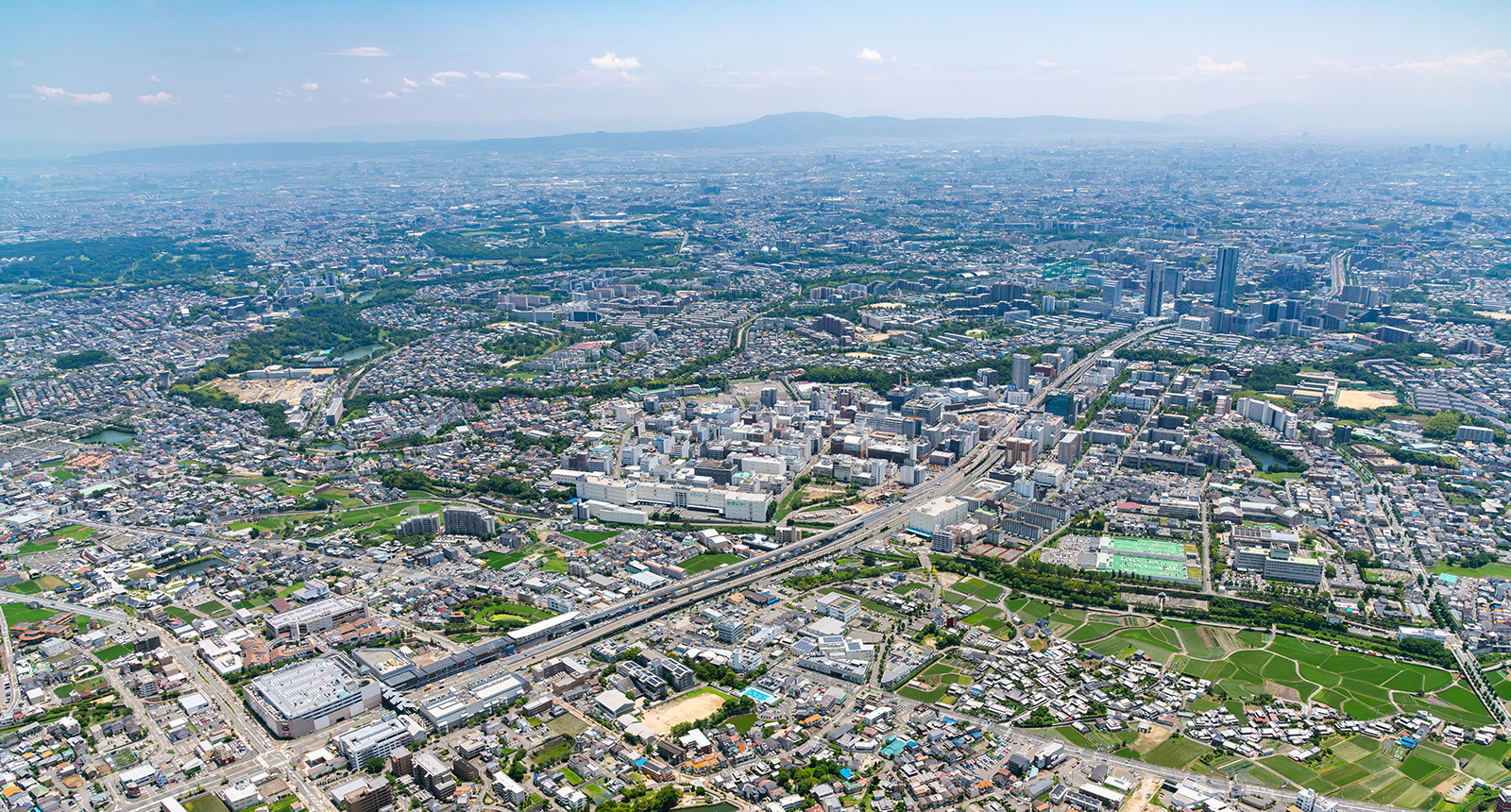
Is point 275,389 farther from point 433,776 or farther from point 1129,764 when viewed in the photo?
point 1129,764

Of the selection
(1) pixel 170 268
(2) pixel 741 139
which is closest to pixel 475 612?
(1) pixel 170 268

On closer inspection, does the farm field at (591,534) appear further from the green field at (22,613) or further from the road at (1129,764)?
the green field at (22,613)

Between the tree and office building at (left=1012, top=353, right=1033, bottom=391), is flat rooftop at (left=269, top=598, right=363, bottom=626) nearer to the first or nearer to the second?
the tree

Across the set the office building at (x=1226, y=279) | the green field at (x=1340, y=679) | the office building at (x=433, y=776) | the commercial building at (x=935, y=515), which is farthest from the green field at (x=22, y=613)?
the office building at (x=1226, y=279)

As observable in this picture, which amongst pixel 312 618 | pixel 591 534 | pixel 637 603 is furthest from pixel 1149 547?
pixel 312 618

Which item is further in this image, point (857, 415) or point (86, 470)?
point (857, 415)

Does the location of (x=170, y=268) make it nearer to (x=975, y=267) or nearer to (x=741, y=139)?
(x=975, y=267)
